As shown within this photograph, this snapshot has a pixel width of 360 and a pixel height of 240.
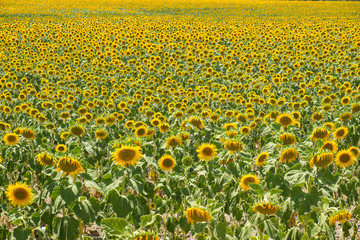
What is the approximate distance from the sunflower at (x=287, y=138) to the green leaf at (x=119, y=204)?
1.71m

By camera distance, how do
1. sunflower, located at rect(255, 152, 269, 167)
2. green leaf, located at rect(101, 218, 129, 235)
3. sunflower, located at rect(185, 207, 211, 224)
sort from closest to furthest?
green leaf, located at rect(101, 218, 129, 235), sunflower, located at rect(185, 207, 211, 224), sunflower, located at rect(255, 152, 269, 167)

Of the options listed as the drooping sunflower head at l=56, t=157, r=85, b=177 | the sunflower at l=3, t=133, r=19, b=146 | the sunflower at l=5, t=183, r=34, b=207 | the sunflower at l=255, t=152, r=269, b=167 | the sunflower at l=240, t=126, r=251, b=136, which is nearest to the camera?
the drooping sunflower head at l=56, t=157, r=85, b=177

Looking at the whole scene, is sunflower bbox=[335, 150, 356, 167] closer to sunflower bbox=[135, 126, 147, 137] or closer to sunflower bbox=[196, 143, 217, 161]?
sunflower bbox=[196, 143, 217, 161]

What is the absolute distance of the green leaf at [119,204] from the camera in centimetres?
285

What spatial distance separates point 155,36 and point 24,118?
42.4ft

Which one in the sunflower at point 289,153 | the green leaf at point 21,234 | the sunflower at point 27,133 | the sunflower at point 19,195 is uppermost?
the sunflower at point 289,153

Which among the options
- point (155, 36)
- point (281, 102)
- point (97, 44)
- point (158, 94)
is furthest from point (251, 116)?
point (155, 36)

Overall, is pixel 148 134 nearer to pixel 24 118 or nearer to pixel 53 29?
pixel 24 118

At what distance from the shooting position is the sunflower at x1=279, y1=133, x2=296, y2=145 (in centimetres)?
353

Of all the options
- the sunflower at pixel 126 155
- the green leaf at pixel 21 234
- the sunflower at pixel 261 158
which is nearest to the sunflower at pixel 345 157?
the sunflower at pixel 261 158

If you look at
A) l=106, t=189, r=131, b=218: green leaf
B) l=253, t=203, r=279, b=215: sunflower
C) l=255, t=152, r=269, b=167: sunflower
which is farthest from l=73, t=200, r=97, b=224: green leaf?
l=255, t=152, r=269, b=167: sunflower

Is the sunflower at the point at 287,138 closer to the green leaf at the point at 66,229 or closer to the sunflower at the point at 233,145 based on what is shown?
the sunflower at the point at 233,145

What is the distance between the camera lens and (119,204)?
2.88m

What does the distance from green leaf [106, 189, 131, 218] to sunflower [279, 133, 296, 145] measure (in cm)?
171
